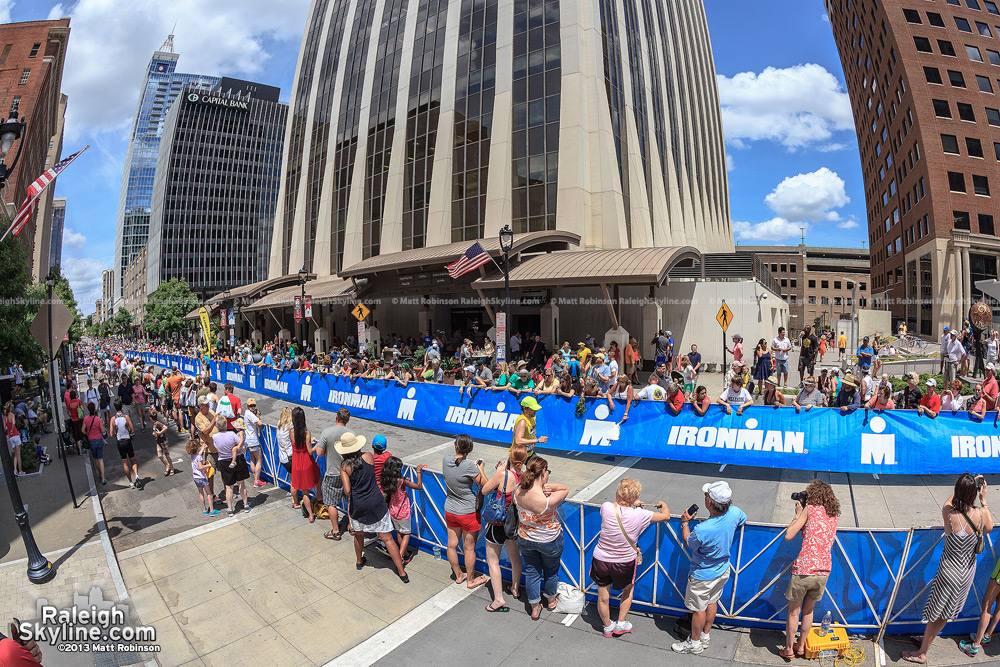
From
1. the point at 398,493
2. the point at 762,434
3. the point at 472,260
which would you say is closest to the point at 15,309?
the point at 472,260

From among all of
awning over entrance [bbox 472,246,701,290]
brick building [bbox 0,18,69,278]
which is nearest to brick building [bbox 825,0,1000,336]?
awning over entrance [bbox 472,246,701,290]

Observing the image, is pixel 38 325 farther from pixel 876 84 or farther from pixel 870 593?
pixel 876 84

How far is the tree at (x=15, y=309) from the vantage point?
13.6m

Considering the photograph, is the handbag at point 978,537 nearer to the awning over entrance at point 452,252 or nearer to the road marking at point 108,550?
the road marking at point 108,550

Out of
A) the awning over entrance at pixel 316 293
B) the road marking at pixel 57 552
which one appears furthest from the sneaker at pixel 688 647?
the awning over entrance at pixel 316 293

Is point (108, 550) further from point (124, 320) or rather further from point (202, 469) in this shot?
point (124, 320)

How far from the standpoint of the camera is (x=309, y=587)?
6195 mm

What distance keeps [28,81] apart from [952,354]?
231ft

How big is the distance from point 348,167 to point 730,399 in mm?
36222

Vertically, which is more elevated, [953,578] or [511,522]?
[511,522]

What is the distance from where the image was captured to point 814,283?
321ft

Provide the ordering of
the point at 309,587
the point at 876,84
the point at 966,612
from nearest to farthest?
the point at 966,612
the point at 309,587
the point at 876,84

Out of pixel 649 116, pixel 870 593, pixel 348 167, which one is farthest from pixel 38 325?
pixel 649 116

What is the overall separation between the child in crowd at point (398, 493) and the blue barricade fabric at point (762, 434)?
5.46 meters
